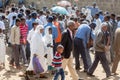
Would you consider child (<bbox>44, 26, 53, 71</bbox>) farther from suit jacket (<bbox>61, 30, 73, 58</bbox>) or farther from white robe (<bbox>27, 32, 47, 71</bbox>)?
suit jacket (<bbox>61, 30, 73, 58</bbox>)

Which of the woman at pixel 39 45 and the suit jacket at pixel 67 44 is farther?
the woman at pixel 39 45

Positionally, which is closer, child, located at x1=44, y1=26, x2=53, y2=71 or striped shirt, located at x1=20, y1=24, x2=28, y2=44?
child, located at x1=44, y1=26, x2=53, y2=71

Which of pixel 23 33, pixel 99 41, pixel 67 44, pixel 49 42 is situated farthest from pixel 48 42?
pixel 99 41

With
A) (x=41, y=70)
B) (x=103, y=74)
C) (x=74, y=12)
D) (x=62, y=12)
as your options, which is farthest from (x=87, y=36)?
(x=74, y=12)

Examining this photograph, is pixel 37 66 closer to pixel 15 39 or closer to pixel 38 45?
pixel 38 45

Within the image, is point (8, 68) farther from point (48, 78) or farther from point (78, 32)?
point (78, 32)

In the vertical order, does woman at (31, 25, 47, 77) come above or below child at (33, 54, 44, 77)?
above

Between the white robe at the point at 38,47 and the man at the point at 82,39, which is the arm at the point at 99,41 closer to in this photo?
the man at the point at 82,39

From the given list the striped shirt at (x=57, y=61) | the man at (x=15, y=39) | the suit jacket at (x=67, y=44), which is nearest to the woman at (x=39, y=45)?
the suit jacket at (x=67, y=44)

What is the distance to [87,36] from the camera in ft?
31.9

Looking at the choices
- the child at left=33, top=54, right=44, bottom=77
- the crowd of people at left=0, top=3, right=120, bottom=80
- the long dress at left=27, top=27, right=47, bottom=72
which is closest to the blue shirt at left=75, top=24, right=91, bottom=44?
the crowd of people at left=0, top=3, right=120, bottom=80

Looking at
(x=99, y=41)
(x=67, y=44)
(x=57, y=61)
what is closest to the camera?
(x=57, y=61)

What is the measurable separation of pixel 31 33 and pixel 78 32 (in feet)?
4.48

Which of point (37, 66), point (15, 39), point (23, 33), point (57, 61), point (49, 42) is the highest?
point (23, 33)
